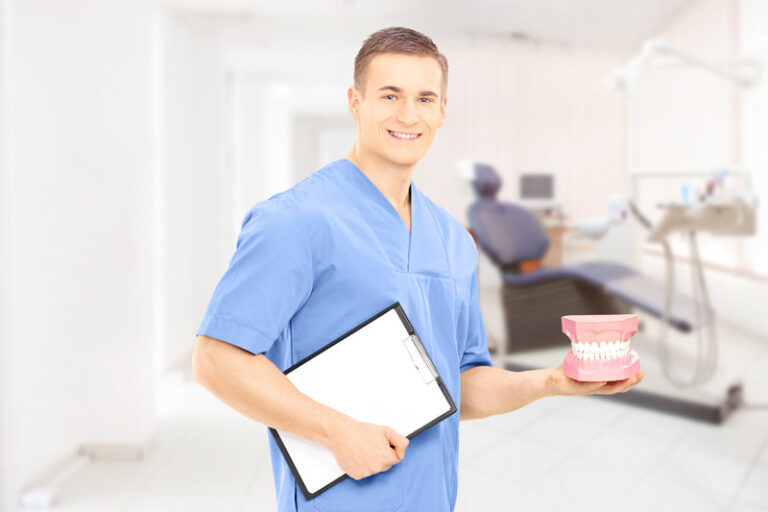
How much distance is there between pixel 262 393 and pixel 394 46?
411 millimetres

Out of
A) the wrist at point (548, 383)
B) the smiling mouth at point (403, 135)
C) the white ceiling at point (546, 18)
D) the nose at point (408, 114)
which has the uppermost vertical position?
the white ceiling at point (546, 18)

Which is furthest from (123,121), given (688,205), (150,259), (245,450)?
(688,205)

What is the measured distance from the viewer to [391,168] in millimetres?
786

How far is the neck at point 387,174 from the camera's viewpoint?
79 centimetres

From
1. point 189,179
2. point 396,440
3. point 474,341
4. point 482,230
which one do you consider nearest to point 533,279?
point 482,230

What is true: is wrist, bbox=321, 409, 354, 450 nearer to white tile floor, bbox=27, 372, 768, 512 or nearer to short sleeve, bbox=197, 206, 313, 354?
short sleeve, bbox=197, 206, 313, 354

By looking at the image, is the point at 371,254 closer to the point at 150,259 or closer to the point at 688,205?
the point at 150,259

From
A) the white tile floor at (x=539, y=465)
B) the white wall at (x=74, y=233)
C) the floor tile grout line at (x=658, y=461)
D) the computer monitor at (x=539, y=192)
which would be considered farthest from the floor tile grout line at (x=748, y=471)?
the white wall at (x=74, y=233)

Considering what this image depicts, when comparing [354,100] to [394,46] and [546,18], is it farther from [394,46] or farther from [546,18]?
[546,18]

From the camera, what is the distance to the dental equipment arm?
0.68 m

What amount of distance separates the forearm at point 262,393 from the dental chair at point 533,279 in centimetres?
235

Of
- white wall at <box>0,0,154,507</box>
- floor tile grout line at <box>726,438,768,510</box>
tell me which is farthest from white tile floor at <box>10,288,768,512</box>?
white wall at <box>0,0,154,507</box>

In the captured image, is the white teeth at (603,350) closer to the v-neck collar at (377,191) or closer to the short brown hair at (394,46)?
the v-neck collar at (377,191)

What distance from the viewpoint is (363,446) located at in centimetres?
65
